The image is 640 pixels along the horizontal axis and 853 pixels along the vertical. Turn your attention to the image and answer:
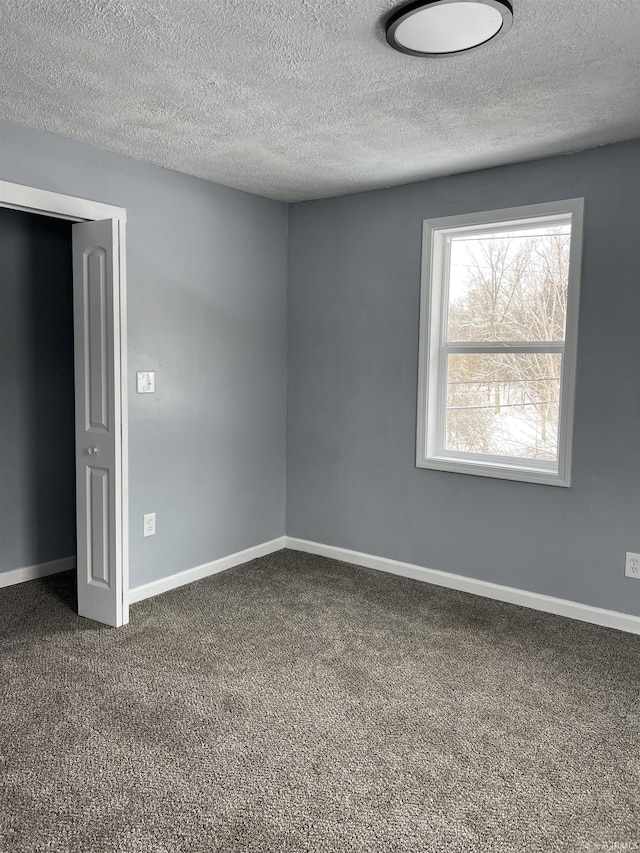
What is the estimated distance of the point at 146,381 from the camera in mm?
3721

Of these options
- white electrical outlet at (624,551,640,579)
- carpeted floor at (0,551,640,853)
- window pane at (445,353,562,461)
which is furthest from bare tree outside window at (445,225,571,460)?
carpeted floor at (0,551,640,853)

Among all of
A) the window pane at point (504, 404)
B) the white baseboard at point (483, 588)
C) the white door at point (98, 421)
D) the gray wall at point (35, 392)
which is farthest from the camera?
the gray wall at point (35, 392)

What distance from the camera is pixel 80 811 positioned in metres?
1.98

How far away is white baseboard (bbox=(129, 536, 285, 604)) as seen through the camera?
3770 millimetres

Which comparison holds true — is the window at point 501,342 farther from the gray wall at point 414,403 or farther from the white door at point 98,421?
the white door at point 98,421

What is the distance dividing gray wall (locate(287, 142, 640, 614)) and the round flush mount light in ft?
4.94

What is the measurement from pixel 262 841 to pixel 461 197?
334 cm

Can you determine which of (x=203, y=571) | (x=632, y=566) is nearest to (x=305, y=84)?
(x=632, y=566)

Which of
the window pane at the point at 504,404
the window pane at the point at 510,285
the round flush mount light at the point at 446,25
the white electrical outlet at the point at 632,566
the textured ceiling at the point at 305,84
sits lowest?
the white electrical outlet at the point at 632,566

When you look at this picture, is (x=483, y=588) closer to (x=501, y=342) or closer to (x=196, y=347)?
(x=501, y=342)

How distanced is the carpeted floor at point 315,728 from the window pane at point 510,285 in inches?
62.4

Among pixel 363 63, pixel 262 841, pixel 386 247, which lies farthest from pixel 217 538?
pixel 363 63

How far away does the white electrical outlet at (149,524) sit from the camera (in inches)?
149

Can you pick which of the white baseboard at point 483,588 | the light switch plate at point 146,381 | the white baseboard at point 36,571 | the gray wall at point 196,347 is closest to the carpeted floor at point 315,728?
the white baseboard at point 483,588
